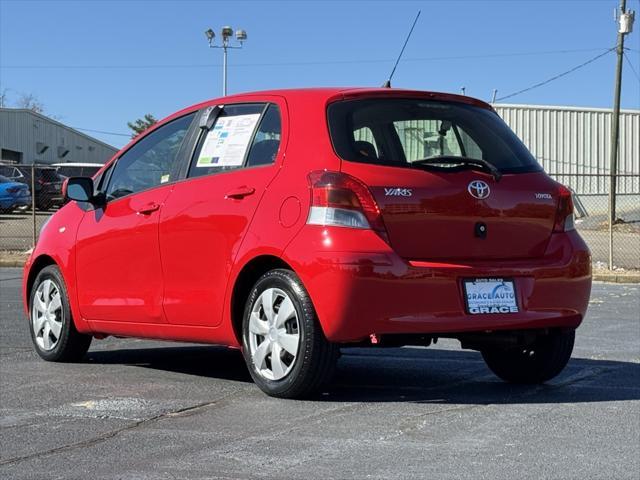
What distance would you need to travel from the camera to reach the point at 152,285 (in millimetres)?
7090

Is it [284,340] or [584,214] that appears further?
[584,214]

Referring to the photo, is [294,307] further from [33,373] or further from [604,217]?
[604,217]

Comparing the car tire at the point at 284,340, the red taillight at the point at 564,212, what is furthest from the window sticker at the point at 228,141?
the red taillight at the point at 564,212

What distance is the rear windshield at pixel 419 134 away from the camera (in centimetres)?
620

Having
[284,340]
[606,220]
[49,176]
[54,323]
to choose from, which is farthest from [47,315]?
[49,176]

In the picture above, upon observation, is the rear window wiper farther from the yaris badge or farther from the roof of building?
the roof of building

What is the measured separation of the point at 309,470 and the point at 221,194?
2.39 m

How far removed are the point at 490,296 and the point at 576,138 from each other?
36.4 meters

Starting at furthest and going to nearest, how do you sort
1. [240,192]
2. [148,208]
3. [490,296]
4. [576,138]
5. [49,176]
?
[576,138], [49,176], [148,208], [240,192], [490,296]

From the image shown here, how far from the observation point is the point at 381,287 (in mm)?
5824

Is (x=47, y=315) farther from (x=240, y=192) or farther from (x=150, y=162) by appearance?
(x=240, y=192)

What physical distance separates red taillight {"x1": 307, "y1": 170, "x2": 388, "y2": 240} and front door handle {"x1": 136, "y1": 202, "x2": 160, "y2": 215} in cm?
151

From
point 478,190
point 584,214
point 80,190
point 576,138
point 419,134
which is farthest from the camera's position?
point 576,138

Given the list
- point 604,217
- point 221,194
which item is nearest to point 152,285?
point 221,194
